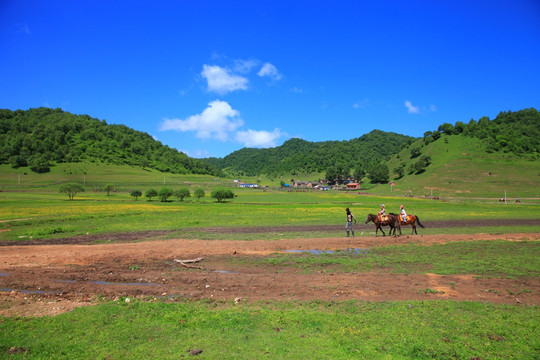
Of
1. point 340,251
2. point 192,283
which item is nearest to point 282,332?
point 192,283

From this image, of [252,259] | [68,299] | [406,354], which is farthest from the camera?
[252,259]

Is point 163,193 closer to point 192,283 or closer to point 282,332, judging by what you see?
point 192,283

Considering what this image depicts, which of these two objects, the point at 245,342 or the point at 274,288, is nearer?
the point at 245,342

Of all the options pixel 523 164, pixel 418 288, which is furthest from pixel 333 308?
pixel 523 164

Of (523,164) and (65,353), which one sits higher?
(523,164)

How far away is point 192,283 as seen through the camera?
1271 cm

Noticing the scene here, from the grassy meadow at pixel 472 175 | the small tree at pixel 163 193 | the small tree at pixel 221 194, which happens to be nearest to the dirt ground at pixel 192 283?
the small tree at pixel 163 193

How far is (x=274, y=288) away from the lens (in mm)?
11938

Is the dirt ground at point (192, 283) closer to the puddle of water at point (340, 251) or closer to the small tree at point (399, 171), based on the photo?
the puddle of water at point (340, 251)

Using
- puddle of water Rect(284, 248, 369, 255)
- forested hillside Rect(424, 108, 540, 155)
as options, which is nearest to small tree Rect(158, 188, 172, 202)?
puddle of water Rect(284, 248, 369, 255)

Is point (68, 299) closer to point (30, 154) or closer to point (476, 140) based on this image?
point (476, 140)

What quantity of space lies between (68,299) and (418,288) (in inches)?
505

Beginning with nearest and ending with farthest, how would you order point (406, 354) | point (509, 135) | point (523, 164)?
point (406, 354) < point (523, 164) < point (509, 135)

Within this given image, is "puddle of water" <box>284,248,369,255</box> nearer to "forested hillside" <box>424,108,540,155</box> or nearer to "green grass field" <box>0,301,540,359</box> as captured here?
"green grass field" <box>0,301,540,359</box>
